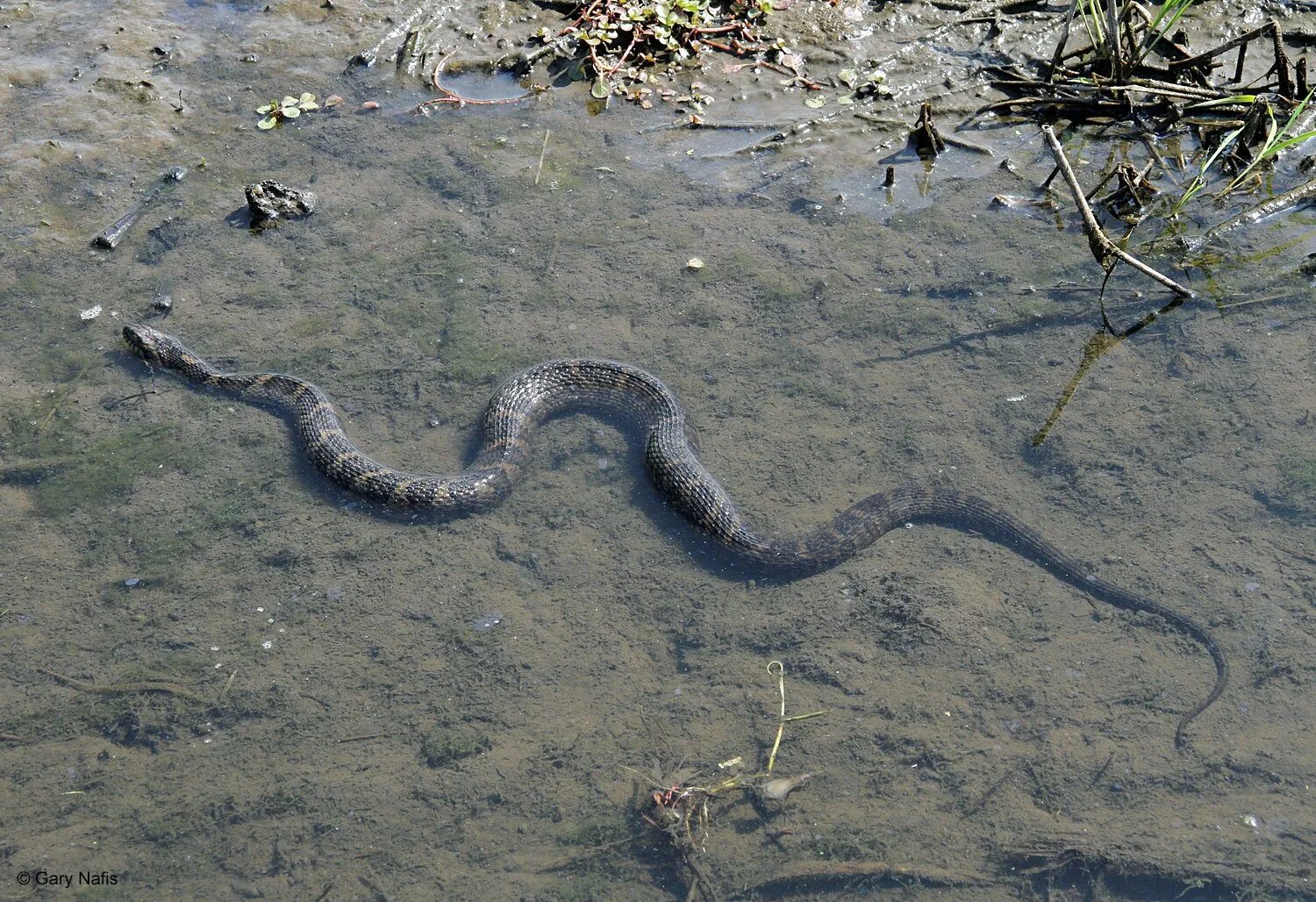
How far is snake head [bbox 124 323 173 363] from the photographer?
5566mm

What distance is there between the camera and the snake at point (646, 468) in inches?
189

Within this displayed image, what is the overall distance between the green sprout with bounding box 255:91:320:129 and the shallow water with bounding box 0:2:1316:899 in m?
0.09

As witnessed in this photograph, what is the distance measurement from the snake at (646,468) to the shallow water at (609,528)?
0.31ft

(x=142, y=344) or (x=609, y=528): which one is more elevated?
(x=609, y=528)

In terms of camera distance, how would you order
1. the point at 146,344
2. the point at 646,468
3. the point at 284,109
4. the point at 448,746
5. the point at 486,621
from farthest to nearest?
the point at 284,109, the point at 146,344, the point at 646,468, the point at 486,621, the point at 448,746

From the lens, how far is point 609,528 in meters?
4.99

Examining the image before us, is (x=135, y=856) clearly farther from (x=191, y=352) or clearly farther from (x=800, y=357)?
(x=800, y=357)

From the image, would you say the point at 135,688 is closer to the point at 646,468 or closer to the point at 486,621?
the point at 486,621

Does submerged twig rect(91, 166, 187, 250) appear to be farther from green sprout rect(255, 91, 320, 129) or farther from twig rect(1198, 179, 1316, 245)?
twig rect(1198, 179, 1316, 245)

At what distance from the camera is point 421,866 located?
3734 mm

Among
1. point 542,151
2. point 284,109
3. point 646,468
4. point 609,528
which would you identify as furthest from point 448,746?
point 284,109

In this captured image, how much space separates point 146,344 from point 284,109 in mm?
2584

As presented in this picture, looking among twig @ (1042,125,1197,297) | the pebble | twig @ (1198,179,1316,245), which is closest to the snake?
the pebble

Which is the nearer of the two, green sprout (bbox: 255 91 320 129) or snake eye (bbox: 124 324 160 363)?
snake eye (bbox: 124 324 160 363)
